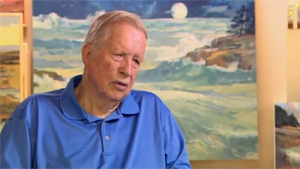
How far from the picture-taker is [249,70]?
6.00ft

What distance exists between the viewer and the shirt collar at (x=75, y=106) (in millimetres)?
1129

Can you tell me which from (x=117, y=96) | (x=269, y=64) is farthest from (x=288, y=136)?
(x=117, y=96)

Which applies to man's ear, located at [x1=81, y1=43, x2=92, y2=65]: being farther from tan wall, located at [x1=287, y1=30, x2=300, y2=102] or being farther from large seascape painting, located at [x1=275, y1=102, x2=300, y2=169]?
tan wall, located at [x1=287, y1=30, x2=300, y2=102]

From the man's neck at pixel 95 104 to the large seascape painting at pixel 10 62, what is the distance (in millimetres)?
700

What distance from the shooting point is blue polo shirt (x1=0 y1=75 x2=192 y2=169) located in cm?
107

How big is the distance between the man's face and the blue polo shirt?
3.3 inches

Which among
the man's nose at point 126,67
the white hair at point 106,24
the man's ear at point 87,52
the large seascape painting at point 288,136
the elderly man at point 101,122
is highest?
the white hair at point 106,24

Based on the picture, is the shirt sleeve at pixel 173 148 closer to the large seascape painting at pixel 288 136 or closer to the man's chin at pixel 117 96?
the man's chin at pixel 117 96

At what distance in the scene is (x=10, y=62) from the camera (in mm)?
1769

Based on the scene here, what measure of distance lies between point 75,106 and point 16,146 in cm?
19

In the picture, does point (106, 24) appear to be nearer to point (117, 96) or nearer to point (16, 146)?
point (117, 96)

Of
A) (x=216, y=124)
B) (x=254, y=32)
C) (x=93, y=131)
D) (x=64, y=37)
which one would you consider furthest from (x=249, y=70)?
(x=93, y=131)

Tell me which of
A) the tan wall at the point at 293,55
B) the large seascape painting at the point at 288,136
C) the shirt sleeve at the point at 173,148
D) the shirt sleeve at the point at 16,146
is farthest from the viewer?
the tan wall at the point at 293,55

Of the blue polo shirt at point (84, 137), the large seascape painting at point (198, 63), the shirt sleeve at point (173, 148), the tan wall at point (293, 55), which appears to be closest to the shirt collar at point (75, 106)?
the blue polo shirt at point (84, 137)
